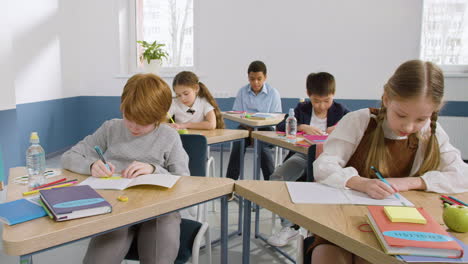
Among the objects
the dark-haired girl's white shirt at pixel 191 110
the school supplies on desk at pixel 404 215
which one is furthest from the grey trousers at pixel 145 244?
the dark-haired girl's white shirt at pixel 191 110

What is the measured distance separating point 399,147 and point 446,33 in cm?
380

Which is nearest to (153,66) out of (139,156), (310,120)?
(310,120)

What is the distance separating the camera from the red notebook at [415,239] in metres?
0.80

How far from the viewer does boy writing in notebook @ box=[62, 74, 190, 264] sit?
1.24 meters

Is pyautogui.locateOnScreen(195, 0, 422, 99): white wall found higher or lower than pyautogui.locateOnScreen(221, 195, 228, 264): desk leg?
higher

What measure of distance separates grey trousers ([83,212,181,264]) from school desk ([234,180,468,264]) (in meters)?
0.27

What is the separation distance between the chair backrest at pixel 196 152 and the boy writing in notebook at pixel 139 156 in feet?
0.77

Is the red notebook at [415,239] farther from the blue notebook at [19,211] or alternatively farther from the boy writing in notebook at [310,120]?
the boy writing in notebook at [310,120]

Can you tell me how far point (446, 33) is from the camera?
14.5ft

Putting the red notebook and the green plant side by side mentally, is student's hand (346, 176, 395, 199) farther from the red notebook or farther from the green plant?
the green plant

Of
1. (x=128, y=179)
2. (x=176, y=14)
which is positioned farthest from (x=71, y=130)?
(x=128, y=179)

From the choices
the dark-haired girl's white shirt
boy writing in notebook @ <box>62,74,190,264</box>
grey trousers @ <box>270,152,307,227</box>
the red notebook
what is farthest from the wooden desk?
the red notebook

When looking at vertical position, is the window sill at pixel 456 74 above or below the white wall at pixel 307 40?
below

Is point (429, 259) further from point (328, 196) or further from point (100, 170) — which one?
point (100, 170)
